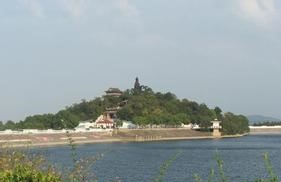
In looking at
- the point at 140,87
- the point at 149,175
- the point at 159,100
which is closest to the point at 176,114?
the point at 159,100

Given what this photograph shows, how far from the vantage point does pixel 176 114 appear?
5007 inches

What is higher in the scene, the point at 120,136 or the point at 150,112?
the point at 150,112

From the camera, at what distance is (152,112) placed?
123 meters

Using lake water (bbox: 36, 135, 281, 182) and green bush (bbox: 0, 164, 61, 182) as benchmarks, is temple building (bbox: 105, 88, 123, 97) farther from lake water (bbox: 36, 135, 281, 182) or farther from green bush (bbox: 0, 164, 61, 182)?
green bush (bbox: 0, 164, 61, 182)

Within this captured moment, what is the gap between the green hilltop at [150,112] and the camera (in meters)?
117

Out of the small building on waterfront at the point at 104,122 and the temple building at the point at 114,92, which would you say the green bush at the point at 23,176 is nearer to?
the small building on waterfront at the point at 104,122

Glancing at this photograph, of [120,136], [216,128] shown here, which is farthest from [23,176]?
[216,128]

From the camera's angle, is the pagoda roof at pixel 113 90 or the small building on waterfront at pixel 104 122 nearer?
the small building on waterfront at pixel 104 122

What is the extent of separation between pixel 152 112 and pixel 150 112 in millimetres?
501

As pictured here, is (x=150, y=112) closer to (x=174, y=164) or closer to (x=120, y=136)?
(x=120, y=136)

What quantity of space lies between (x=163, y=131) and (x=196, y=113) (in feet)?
60.6

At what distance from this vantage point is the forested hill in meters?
118

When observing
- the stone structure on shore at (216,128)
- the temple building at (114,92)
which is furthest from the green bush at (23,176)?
the temple building at (114,92)

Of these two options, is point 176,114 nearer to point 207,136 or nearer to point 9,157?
point 207,136
